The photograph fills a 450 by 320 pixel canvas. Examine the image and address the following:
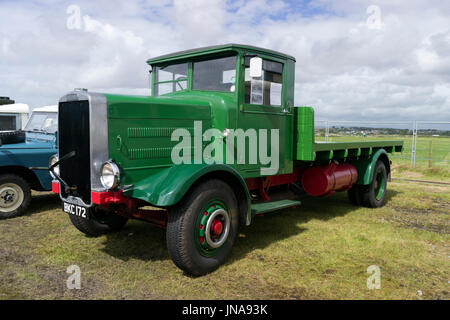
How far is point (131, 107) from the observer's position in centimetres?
368

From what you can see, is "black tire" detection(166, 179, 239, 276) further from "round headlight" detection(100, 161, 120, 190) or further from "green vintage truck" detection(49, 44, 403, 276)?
"round headlight" detection(100, 161, 120, 190)

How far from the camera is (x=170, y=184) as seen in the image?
11.1 ft

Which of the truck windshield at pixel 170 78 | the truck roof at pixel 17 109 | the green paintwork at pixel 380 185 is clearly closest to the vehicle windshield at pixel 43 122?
the truck roof at pixel 17 109

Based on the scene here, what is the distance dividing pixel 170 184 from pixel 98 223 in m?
1.74

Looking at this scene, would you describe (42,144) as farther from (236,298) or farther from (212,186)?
(236,298)

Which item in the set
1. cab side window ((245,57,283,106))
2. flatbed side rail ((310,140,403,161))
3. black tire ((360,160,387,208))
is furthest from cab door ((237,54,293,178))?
black tire ((360,160,387,208))

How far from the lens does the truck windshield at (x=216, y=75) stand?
4391 mm

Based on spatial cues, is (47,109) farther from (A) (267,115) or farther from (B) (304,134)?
(B) (304,134)

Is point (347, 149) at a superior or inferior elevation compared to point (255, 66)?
inferior

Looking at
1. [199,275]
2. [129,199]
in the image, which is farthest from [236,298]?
[129,199]

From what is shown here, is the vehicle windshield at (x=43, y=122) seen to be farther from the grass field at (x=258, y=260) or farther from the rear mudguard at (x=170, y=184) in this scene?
the rear mudguard at (x=170, y=184)

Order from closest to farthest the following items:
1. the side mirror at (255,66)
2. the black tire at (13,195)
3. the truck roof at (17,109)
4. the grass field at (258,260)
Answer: the grass field at (258,260)
the side mirror at (255,66)
the black tire at (13,195)
the truck roof at (17,109)

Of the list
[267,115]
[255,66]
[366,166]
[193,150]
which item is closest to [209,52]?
[255,66]
